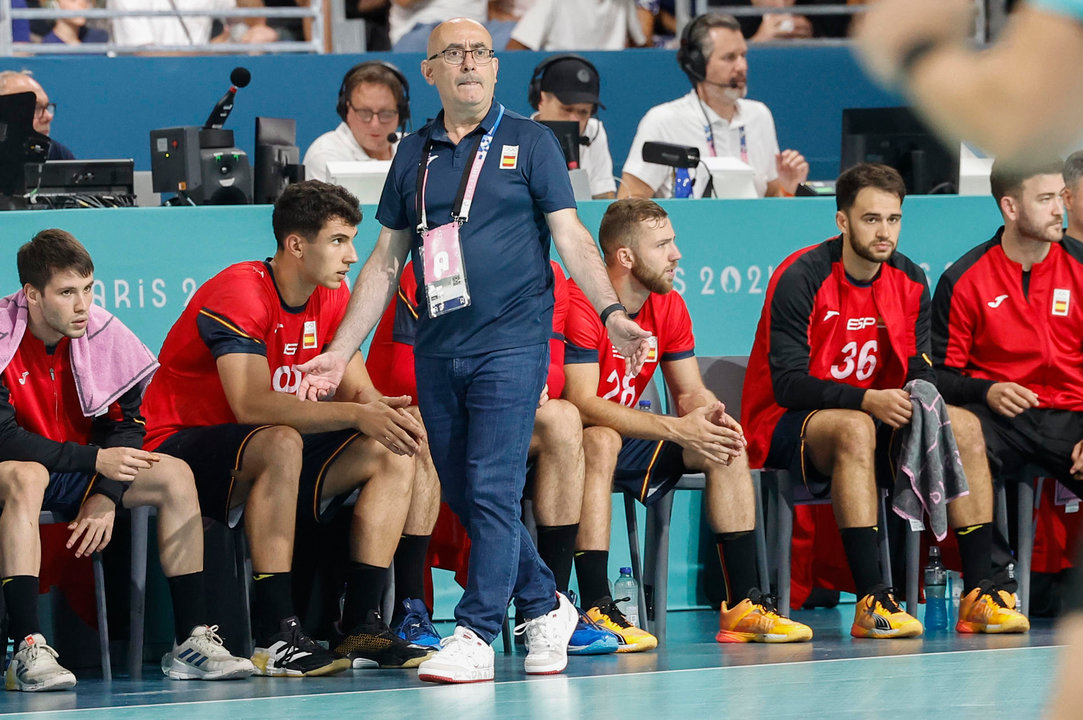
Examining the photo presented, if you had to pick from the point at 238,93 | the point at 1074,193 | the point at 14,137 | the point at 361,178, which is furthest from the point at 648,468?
the point at 238,93

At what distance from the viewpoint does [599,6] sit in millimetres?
8773

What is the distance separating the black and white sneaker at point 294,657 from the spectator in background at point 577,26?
15.1ft

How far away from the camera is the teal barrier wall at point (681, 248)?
5.72m

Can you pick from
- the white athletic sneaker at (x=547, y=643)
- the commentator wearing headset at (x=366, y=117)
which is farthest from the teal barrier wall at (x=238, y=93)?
the white athletic sneaker at (x=547, y=643)

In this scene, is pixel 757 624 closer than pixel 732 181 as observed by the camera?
Yes

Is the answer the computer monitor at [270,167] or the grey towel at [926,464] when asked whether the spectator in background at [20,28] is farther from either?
the grey towel at [926,464]

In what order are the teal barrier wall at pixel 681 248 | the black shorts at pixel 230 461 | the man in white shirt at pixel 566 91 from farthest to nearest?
the man in white shirt at pixel 566 91, the teal barrier wall at pixel 681 248, the black shorts at pixel 230 461

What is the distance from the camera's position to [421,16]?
8617 mm

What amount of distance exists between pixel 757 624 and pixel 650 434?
0.71 meters

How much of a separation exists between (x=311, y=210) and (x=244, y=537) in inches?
42.3

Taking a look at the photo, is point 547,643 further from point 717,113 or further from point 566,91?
point 717,113

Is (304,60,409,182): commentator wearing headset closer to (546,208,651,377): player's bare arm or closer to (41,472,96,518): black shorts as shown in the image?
(41,472,96,518): black shorts

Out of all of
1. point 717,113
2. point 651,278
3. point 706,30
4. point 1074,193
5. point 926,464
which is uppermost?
point 706,30

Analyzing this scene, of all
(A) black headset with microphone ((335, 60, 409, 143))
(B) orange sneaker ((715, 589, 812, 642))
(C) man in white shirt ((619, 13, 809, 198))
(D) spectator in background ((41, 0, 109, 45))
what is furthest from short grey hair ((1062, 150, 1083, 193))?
(D) spectator in background ((41, 0, 109, 45))
